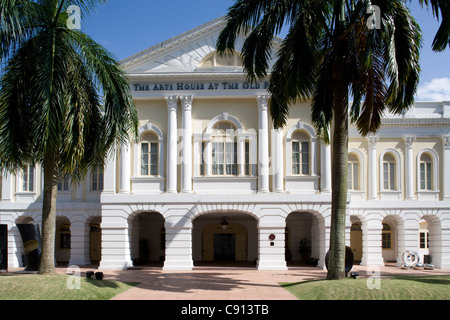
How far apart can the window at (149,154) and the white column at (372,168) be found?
11856 millimetres

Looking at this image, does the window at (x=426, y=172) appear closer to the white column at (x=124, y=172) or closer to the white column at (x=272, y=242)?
the white column at (x=272, y=242)

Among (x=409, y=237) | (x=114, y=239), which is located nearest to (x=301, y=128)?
(x=409, y=237)

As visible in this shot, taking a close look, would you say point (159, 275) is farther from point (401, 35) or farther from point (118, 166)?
point (401, 35)

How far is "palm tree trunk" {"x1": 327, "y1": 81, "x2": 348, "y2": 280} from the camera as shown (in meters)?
14.7

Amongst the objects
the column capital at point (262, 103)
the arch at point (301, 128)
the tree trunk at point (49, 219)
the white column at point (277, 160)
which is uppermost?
the column capital at point (262, 103)

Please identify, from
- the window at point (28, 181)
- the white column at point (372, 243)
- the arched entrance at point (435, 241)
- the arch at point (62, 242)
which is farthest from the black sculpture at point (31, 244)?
the arched entrance at point (435, 241)

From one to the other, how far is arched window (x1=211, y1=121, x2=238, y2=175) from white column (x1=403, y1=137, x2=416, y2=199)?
33.3 ft

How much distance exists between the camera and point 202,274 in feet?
69.5

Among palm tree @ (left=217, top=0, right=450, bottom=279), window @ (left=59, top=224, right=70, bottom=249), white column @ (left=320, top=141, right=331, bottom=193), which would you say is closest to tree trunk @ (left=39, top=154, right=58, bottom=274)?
palm tree @ (left=217, top=0, right=450, bottom=279)

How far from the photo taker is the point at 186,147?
78.2 feet

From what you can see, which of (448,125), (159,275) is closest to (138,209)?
(159,275)

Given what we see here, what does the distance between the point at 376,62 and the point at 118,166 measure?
551 inches

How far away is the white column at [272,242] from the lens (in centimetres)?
2306

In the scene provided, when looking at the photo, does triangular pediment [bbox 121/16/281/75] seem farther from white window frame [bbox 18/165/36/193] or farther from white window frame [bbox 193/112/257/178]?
white window frame [bbox 18/165/36/193]
